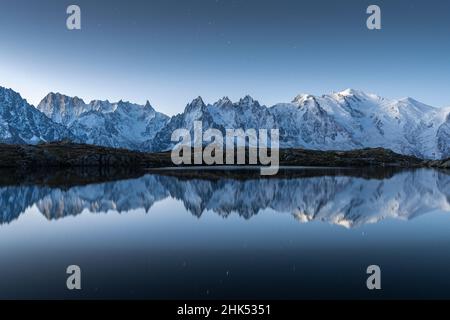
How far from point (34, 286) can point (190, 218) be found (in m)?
35.0

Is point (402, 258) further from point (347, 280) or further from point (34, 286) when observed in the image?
point (34, 286)

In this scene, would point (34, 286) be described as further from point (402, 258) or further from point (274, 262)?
point (402, 258)

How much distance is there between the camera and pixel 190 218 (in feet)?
212

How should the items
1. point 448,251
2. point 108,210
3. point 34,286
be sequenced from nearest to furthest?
point 34,286, point 448,251, point 108,210

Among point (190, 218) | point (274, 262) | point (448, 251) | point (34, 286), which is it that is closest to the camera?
point (34, 286)

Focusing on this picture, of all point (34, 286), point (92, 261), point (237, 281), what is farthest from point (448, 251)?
point (34, 286)

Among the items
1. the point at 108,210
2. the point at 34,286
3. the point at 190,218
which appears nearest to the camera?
the point at 34,286

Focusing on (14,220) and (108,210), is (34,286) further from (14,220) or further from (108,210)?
(108,210)

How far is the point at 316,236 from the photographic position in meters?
49.1
